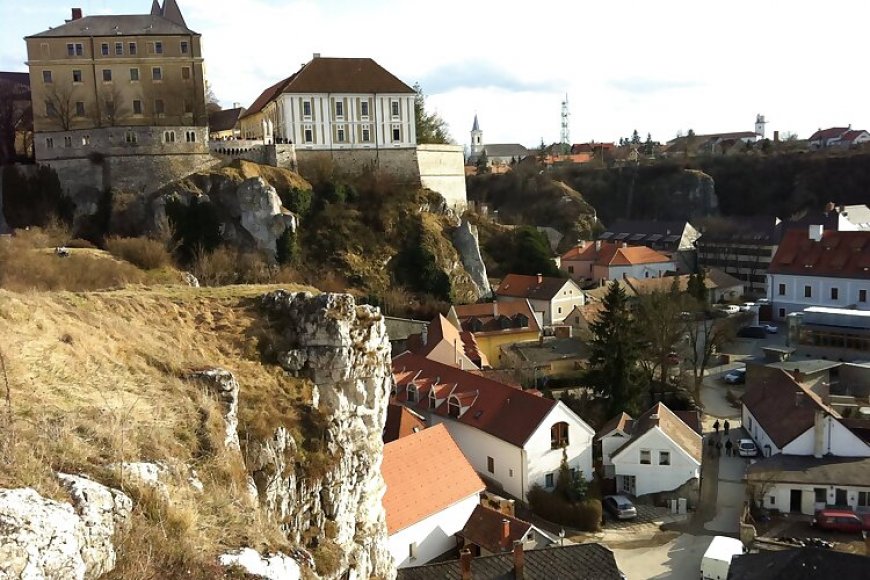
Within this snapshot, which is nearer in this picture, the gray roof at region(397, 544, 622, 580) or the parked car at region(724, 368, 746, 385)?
the gray roof at region(397, 544, 622, 580)

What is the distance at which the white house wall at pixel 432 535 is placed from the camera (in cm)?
1912

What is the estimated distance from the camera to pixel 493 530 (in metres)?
19.9

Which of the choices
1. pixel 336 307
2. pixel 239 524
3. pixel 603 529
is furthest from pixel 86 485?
pixel 603 529

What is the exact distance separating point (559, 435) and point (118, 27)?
123ft

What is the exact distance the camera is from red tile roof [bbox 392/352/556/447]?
81.3 feet

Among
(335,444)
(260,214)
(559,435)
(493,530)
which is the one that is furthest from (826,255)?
(335,444)

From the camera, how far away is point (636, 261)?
196ft

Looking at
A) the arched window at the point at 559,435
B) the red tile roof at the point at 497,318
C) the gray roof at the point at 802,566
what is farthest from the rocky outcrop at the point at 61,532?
the red tile roof at the point at 497,318

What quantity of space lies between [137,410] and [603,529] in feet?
58.1

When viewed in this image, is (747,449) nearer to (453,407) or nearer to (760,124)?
Result: (453,407)

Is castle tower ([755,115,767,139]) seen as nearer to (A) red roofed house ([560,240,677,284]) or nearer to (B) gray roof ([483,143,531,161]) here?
(B) gray roof ([483,143,531,161])

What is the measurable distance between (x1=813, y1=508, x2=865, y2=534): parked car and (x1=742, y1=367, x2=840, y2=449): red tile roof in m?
3.47

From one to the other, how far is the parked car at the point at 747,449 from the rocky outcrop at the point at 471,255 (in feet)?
74.8

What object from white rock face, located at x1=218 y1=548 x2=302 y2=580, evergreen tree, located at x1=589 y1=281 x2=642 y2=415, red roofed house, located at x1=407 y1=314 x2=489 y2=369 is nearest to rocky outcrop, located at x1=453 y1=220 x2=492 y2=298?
red roofed house, located at x1=407 y1=314 x2=489 y2=369
